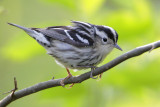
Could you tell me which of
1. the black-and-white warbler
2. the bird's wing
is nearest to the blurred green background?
the black-and-white warbler

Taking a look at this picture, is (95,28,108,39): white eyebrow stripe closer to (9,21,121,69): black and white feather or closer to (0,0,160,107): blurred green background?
(9,21,121,69): black and white feather

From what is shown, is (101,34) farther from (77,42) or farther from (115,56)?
(115,56)

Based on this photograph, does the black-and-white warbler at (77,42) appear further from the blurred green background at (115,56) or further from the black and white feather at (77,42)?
the blurred green background at (115,56)

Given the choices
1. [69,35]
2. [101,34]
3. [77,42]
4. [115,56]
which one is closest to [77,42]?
[77,42]

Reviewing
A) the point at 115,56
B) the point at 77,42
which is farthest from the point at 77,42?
the point at 115,56

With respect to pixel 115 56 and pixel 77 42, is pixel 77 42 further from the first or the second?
pixel 115 56

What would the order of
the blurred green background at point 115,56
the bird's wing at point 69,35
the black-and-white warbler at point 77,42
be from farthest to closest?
the bird's wing at point 69,35 < the black-and-white warbler at point 77,42 < the blurred green background at point 115,56

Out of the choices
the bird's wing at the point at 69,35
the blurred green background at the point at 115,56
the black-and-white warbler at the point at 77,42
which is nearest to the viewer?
the blurred green background at the point at 115,56

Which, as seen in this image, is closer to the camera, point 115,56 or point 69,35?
point 115,56

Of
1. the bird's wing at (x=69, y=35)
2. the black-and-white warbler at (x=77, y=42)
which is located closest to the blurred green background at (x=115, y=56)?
the black-and-white warbler at (x=77, y=42)
